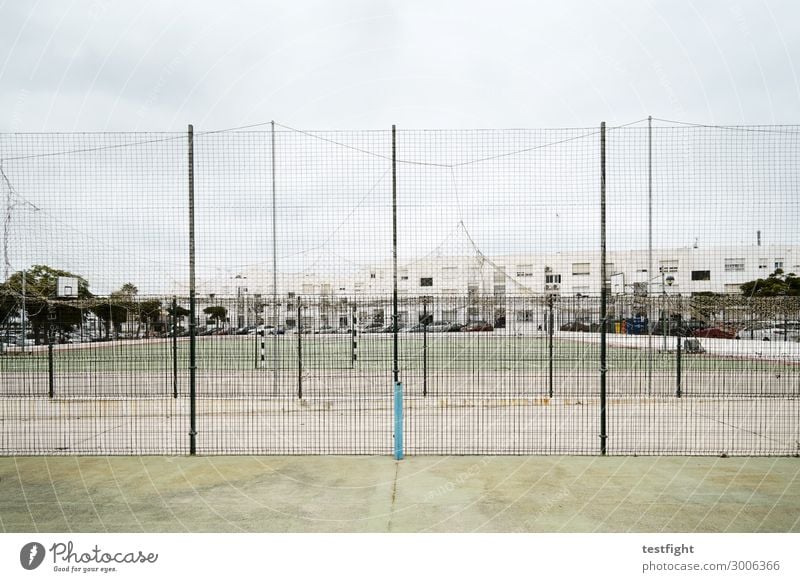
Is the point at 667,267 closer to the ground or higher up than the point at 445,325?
higher up

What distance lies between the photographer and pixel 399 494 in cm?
570

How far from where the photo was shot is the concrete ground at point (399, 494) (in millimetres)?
5016

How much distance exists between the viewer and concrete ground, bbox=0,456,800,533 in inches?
197

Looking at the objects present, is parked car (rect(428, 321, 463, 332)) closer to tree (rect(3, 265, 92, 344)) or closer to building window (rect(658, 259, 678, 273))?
building window (rect(658, 259, 678, 273))

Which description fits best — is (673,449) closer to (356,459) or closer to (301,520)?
(356,459)

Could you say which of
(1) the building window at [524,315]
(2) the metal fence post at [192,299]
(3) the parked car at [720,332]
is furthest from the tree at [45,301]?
(3) the parked car at [720,332]

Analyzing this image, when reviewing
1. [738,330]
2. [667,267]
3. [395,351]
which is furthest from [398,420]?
[738,330]

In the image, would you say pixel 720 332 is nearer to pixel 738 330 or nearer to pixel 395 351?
pixel 738 330

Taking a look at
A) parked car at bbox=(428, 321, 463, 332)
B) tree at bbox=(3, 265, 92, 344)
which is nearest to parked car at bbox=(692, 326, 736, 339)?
parked car at bbox=(428, 321, 463, 332)

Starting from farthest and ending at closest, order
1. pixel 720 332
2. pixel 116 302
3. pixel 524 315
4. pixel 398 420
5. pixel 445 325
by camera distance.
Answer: pixel 524 315, pixel 445 325, pixel 720 332, pixel 116 302, pixel 398 420

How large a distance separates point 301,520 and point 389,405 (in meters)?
5.65

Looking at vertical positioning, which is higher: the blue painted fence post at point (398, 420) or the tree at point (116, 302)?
the tree at point (116, 302)

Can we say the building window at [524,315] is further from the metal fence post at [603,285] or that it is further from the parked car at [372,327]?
the metal fence post at [603,285]

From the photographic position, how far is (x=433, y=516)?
5.13m
